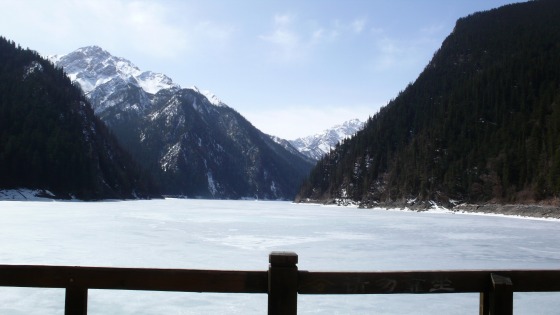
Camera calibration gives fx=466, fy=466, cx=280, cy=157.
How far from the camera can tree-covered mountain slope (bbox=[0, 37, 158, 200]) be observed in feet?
404

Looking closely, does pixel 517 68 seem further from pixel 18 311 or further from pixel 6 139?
pixel 18 311

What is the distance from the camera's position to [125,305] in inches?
472

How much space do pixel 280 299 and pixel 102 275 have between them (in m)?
1.88

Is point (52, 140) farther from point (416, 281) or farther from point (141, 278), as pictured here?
point (416, 281)

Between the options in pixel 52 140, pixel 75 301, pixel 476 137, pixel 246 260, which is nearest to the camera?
pixel 75 301

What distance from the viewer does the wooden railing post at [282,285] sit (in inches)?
188

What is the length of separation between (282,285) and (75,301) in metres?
2.18

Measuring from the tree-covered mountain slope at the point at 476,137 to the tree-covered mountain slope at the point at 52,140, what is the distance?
82989 millimetres

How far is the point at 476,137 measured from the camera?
13550 centimetres

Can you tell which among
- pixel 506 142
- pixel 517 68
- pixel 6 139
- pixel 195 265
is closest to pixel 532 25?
pixel 517 68

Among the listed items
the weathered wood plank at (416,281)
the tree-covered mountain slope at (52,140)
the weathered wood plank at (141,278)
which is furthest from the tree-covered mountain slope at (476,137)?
the weathered wood plank at (141,278)

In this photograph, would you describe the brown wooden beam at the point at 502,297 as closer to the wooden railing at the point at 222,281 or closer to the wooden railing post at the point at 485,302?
the wooden railing at the point at 222,281

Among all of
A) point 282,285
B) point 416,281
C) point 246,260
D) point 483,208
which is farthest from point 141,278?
point 483,208

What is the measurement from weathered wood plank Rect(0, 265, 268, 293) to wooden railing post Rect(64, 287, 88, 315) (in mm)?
77
